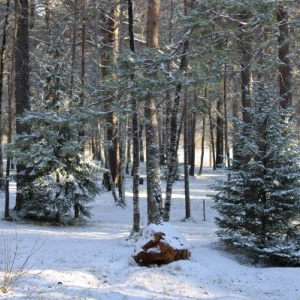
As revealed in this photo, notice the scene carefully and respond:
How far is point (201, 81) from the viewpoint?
775 cm

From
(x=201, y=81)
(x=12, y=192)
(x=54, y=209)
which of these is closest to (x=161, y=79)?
(x=201, y=81)

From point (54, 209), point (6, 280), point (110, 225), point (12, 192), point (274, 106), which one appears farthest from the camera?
point (12, 192)

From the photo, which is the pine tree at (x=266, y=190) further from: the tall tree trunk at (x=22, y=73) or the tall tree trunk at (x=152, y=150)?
the tall tree trunk at (x=22, y=73)

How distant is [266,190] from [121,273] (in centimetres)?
399

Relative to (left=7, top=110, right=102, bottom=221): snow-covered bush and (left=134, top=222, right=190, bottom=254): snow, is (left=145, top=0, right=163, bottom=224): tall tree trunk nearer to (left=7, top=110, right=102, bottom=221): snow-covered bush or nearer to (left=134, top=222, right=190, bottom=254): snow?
(left=134, top=222, right=190, bottom=254): snow

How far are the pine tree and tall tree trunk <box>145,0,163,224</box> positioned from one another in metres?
1.59

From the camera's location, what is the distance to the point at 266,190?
8.78 meters

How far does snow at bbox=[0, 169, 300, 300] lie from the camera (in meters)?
5.95

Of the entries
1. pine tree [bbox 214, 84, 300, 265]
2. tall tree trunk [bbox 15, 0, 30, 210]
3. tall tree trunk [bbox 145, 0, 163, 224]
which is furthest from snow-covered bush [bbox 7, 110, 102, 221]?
pine tree [bbox 214, 84, 300, 265]

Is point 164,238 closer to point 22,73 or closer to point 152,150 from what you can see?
point 152,150

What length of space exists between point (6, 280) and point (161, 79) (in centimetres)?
483

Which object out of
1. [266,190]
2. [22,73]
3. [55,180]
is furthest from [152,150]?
[22,73]

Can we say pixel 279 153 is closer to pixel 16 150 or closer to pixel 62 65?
pixel 16 150

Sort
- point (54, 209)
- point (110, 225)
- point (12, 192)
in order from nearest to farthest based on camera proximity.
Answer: point (54, 209) → point (110, 225) → point (12, 192)
